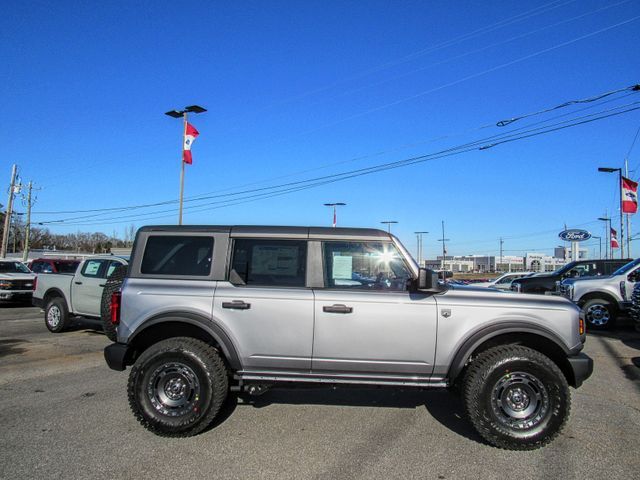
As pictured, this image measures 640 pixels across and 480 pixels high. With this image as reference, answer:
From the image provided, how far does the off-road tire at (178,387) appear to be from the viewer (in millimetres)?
4457

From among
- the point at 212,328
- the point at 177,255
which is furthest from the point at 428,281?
the point at 177,255

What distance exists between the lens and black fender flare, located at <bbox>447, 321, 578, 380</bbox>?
440 cm

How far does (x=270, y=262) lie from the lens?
4.84 metres

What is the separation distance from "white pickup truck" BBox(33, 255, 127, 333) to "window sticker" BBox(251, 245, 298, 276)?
19.8ft

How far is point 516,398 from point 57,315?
32.6ft

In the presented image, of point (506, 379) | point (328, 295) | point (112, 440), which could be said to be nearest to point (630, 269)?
point (506, 379)

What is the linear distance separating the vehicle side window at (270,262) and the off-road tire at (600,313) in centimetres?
1025

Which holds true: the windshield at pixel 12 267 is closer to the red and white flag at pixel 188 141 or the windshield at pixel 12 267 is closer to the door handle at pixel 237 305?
the red and white flag at pixel 188 141

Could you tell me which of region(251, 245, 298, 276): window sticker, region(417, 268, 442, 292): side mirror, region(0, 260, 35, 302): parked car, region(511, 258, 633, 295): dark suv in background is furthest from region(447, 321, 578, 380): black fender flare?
region(0, 260, 35, 302): parked car

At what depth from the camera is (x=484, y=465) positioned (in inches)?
155

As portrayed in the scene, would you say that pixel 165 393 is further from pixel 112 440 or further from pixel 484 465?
pixel 484 465

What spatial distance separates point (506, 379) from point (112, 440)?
3.64 m

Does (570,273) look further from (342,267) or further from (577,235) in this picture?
(577,235)

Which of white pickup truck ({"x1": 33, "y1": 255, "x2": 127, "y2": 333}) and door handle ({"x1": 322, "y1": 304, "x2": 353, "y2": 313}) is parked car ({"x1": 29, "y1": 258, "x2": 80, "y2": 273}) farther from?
door handle ({"x1": 322, "y1": 304, "x2": 353, "y2": 313})
